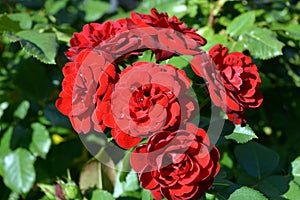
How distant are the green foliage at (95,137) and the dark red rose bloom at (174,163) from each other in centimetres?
18

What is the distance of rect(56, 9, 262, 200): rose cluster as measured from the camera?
857mm

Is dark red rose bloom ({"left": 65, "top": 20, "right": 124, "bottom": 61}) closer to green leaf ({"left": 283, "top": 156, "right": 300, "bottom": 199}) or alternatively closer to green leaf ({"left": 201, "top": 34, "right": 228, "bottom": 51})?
green leaf ({"left": 201, "top": 34, "right": 228, "bottom": 51})

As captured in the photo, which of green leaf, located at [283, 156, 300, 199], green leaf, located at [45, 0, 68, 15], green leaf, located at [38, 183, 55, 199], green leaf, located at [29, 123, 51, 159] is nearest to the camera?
green leaf, located at [283, 156, 300, 199]

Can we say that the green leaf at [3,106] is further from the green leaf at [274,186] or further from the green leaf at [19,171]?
the green leaf at [274,186]

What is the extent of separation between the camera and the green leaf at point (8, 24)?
1320 mm

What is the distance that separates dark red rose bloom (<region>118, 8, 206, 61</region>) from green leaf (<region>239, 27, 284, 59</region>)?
0.32 meters

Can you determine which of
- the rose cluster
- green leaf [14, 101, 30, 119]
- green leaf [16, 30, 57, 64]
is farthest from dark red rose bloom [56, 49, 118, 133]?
green leaf [14, 101, 30, 119]

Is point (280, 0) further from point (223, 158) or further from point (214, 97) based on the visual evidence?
point (214, 97)

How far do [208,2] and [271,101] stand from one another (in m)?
0.51

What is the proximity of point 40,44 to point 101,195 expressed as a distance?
0.41 meters

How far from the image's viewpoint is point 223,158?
1428mm

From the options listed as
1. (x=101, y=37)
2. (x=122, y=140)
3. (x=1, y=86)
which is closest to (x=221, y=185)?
(x=122, y=140)

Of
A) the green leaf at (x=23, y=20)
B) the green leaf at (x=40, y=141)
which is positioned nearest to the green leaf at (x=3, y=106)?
the green leaf at (x=40, y=141)

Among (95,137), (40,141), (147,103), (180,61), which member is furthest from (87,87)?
(40,141)
